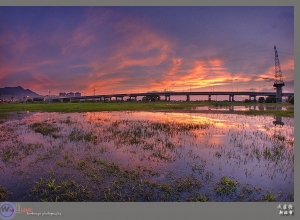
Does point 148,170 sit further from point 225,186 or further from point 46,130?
point 46,130

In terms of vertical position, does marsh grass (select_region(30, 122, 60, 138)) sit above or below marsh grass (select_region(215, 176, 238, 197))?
above

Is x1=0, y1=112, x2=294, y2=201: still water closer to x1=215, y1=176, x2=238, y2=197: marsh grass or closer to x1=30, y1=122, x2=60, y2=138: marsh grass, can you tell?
x1=215, y1=176, x2=238, y2=197: marsh grass

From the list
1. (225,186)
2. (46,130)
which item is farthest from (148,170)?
(46,130)

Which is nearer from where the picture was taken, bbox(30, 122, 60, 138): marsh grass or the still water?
the still water

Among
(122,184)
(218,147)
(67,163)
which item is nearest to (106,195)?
(122,184)

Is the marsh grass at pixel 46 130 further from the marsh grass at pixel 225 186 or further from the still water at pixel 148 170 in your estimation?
the marsh grass at pixel 225 186

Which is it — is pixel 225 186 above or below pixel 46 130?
below

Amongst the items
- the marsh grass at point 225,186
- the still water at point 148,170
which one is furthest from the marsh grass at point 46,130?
the marsh grass at point 225,186

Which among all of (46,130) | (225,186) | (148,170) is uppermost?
(46,130)

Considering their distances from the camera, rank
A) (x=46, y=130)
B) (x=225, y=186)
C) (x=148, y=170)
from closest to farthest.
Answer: (x=225, y=186)
(x=148, y=170)
(x=46, y=130)

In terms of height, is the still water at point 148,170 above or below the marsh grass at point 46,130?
below

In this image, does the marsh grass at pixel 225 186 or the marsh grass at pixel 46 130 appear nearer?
the marsh grass at pixel 225 186

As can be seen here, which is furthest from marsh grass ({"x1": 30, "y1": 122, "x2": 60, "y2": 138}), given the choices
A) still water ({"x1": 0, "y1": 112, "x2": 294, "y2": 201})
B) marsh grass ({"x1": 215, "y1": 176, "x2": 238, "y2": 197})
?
marsh grass ({"x1": 215, "y1": 176, "x2": 238, "y2": 197})

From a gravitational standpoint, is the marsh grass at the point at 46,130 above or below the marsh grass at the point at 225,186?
above
